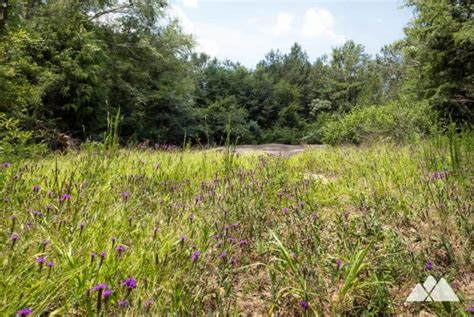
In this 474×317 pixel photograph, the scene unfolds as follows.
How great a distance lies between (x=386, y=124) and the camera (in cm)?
1102

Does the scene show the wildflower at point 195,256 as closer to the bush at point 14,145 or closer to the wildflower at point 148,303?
the wildflower at point 148,303

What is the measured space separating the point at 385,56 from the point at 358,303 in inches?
1949

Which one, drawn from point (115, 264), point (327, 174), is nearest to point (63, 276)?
point (115, 264)

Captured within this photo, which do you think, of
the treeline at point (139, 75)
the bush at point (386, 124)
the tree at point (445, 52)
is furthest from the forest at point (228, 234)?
the tree at point (445, 52)

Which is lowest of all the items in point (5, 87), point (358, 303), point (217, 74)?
point (358, 303)

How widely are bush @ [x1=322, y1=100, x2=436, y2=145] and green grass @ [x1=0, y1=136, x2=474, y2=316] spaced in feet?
20.4

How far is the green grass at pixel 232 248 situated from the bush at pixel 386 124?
6230 millimetres

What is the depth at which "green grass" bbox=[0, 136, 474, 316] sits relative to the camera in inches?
50.6

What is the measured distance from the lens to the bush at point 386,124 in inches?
381

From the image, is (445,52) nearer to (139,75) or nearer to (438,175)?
(438,175)

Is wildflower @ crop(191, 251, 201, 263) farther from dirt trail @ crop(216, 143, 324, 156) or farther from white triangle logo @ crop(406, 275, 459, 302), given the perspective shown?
dirt trail @ crop(216, 143, 324, 156)

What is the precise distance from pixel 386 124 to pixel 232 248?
35.7 feet

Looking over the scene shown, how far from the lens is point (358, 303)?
1438 millimetres

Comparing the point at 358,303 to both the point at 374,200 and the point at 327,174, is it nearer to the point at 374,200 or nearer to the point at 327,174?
the point at 374,200
